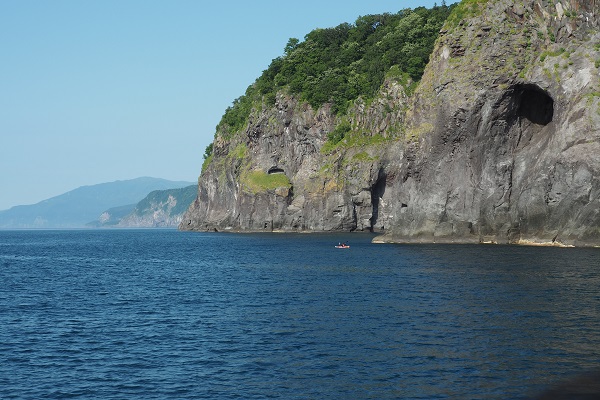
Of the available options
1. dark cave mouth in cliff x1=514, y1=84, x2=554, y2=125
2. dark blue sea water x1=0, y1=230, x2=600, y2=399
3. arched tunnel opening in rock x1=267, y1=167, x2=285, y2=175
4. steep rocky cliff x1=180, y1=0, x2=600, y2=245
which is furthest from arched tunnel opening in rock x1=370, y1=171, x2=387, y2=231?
dark blue sea water x1=0, y1=230, x2=600, y2=399

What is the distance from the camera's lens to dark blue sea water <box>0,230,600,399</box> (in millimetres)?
26641

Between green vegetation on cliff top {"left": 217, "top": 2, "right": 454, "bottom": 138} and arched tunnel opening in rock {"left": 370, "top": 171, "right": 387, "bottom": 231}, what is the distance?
63.0ft

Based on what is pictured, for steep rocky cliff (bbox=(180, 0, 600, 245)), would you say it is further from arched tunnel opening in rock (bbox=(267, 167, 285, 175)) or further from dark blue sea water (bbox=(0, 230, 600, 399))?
arched tunnel opening in rock (bbox=(267, 167, 285, 175))

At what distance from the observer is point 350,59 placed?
163625mm

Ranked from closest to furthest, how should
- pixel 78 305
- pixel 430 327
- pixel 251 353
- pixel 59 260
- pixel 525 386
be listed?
pixel 525 386, pixel 251 353, pixel 430 327, pixel 78 305, pixel 59 260

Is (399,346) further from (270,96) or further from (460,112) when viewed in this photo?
(270,96)

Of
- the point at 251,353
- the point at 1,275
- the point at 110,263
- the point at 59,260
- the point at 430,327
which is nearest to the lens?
the point at 251,353

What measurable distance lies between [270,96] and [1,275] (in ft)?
355

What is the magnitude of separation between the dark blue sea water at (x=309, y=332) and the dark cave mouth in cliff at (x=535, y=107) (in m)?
30.7

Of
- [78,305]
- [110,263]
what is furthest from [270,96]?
[78,305]

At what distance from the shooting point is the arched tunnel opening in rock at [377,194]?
138 metres

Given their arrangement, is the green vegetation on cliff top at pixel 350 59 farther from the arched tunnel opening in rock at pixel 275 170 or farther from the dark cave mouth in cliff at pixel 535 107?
the dark cave mouth in cliff at pixel 535 107

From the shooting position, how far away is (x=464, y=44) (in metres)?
96.1

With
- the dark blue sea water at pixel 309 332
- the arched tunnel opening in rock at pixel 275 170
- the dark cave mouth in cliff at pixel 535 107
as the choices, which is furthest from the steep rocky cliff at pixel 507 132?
the arched tunnel opening in rock at pixel 275 170
